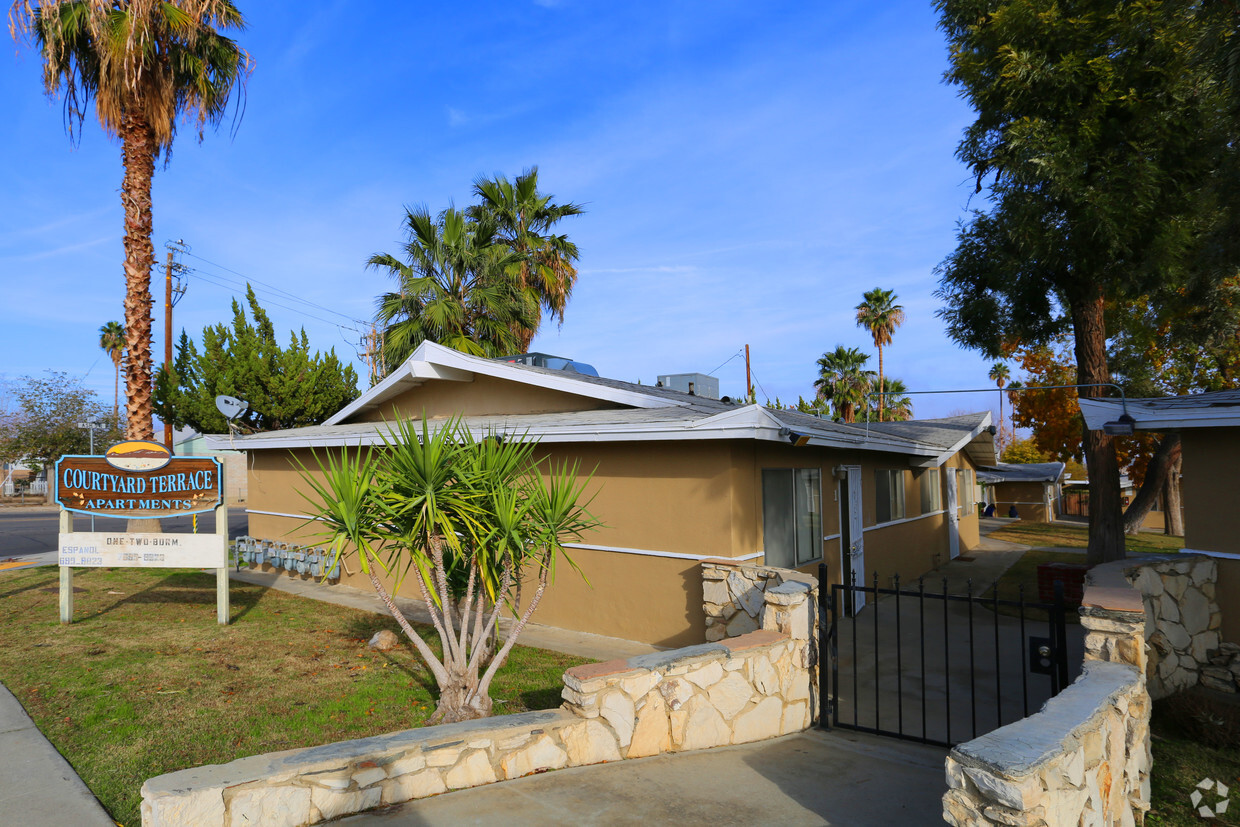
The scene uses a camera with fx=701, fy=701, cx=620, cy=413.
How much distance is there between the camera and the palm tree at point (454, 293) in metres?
18.6

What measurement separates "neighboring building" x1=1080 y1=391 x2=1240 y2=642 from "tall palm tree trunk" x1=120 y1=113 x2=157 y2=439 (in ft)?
54.2

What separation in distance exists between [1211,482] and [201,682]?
1046 centimetres

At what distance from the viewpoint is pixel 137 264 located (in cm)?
1427

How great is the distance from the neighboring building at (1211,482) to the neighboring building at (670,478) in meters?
3.42

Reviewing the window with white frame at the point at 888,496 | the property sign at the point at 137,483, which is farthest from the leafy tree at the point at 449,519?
the window with white frame at the point at 888,496

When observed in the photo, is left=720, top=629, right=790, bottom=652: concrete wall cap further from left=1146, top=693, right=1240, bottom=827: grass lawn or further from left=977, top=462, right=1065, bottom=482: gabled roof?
left=977, top=462, right=1065, bottom=482: gabled roof

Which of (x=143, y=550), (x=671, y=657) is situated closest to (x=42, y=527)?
(x=143, y=550)

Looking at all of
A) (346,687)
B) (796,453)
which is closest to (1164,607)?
(796,453)

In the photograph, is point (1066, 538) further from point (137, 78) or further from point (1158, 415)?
point (137, 78)

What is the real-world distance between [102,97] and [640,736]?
1598 cm

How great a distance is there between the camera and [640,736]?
17.1ft

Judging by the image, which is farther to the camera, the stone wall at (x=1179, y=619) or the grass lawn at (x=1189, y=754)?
the stone wall at (x=1179, y=619)

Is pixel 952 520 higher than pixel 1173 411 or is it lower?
lower

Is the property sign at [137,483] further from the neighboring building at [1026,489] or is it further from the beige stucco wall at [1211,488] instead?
the neighboring building at [1026,489]
